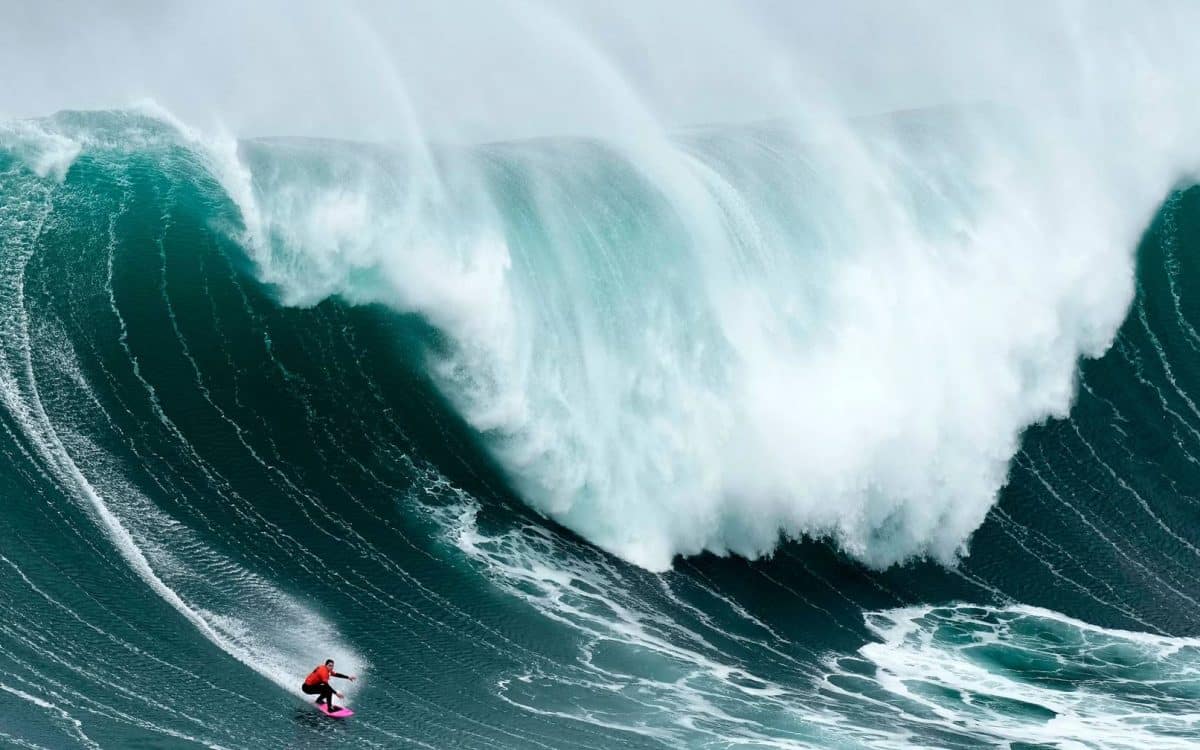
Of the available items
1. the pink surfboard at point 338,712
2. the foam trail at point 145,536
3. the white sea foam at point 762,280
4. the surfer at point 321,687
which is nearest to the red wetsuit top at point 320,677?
the surfer at point 321,687

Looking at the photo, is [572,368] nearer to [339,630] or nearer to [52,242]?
[339,630]

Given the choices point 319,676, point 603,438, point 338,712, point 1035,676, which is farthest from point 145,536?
point 1035,676

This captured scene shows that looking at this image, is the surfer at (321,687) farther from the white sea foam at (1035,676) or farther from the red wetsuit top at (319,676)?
the white sea foam at (1035,676)

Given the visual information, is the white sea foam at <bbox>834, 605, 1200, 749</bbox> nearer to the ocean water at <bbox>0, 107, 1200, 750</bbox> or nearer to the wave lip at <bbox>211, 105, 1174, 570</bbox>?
the ocean water at <bbox>0, 107, 1200, 750</bbox>

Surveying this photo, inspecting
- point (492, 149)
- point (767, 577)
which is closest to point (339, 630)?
point (767, 577)

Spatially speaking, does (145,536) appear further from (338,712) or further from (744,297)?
(744,297)

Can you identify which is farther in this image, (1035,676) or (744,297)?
(744,297)
